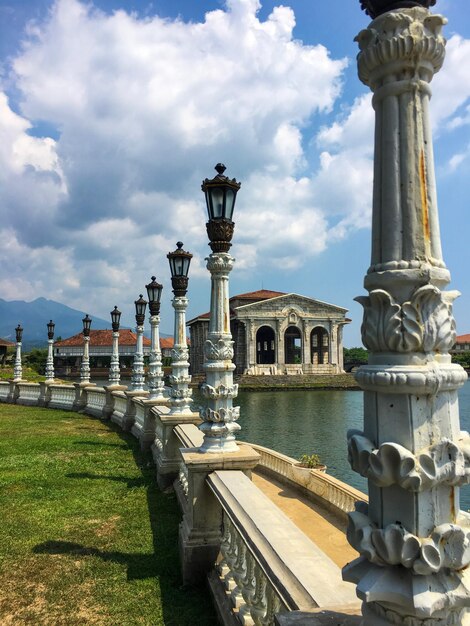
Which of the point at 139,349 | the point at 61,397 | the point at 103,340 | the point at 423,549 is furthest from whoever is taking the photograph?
the point at 103,340

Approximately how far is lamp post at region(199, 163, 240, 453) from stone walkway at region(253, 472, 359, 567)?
2.41 meters

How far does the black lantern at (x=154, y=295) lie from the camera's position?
1442cm

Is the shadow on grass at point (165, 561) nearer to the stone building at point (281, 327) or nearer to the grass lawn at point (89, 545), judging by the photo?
the grass lawn at point (89, 545)

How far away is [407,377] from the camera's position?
82.1 inches

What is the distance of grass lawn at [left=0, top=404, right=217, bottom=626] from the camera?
4.77 m

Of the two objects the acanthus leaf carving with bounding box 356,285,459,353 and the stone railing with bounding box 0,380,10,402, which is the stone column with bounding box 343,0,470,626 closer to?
the acanthus leaf carving with bounding box 356,285,459,353

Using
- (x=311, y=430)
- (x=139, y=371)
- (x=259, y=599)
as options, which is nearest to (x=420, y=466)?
(x=259, y=599)

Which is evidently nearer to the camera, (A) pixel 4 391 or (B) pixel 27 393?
(B) pixel 27 393

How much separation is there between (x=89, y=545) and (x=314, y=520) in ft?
12.6

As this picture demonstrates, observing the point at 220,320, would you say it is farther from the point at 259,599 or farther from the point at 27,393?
the point at 27,393

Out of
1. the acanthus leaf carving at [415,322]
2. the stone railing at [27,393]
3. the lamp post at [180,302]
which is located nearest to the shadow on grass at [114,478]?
the lamp post at [180,302]

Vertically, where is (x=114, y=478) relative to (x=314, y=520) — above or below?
above

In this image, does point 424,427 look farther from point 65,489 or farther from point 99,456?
point 99,456

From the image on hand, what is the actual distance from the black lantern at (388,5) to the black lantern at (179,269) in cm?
821
